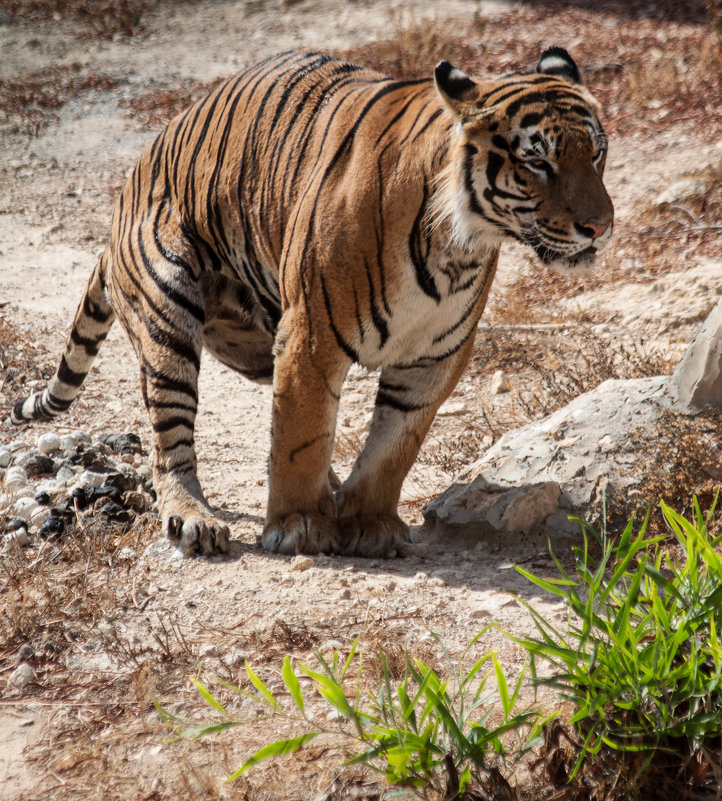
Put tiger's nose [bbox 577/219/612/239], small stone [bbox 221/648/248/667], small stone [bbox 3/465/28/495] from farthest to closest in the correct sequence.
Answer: small stone [bbox 3/465/28/495] < tiger's nose [bbox 577/219/612/239] < small stone [bbox 221/648/248/667]

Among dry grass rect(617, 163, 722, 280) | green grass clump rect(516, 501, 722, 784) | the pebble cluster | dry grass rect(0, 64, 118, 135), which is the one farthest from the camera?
dry grass rect(0, 64, 118, 135)

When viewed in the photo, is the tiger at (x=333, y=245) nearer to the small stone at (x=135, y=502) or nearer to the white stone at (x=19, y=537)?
the small stone at (x=135, y=502)

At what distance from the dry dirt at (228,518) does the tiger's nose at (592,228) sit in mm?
1179

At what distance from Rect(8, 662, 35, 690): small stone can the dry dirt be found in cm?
3

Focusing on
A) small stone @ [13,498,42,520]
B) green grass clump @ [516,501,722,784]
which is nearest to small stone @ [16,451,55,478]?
small stone @ [13,498,42,520]

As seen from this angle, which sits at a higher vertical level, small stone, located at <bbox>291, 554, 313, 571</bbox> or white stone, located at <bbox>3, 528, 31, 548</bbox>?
small stone, located at <bbox>291, 554, 313, 571</bbox>

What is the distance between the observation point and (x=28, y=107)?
11148 mm

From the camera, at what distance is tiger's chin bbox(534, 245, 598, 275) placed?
317cm

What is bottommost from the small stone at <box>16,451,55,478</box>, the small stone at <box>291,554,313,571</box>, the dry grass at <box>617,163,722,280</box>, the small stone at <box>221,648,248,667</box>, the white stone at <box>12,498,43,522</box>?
the small stone at <box>16,451,55,478</box>

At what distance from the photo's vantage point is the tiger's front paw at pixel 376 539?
3756mm

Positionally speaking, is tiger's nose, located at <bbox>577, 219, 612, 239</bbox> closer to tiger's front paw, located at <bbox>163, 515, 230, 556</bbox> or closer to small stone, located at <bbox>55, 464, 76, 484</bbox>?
tiger's front paw, located at <bbox>163, 515, 230, 556</bbox>

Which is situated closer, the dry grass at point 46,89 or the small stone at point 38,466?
the small stone at point 38,466

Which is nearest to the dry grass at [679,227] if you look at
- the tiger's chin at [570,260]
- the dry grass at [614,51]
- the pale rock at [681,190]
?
the pale rock at [681,190]

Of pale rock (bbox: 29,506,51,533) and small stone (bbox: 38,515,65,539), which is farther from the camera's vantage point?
pale rock (bbox: 29,506,51,533)
